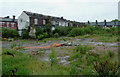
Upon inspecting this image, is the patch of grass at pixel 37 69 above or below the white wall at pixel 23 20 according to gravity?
below

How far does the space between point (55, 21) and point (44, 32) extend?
525 inches

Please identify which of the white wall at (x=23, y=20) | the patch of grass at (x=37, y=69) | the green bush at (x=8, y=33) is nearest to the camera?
the patch of grass at (x=37, y=69)

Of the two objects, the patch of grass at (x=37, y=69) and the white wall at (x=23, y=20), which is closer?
the patch of grass at (x=37, y=69)

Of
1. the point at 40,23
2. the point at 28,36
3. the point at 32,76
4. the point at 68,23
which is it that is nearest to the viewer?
the point at 32,76

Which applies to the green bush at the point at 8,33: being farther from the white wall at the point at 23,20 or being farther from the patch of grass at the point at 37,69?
the patch of grass at the point at 37,69

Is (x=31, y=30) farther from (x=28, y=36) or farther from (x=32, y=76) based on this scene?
(x=32, y=76)

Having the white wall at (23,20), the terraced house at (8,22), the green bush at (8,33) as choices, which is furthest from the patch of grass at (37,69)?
the terraced house at (8,22)

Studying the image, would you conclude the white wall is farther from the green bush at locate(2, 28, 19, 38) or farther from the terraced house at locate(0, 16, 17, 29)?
the terraced house at locate(0, 16, 17, 29)

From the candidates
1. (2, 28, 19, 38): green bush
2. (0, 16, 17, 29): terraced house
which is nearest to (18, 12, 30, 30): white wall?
(2, 28, 19, 38): green bush

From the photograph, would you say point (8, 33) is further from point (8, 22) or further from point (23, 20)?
point (8, 22)

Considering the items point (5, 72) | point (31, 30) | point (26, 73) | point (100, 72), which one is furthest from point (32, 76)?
point (31, 30)

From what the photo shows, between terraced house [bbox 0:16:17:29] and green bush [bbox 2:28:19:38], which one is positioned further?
terraced house [bbox 0:16:17:29]

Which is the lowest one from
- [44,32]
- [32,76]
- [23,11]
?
[32,76]

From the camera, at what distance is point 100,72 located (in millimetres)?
3242
